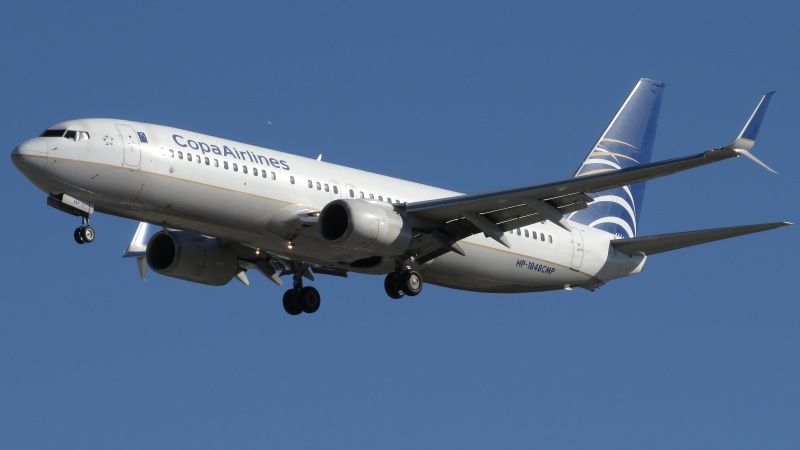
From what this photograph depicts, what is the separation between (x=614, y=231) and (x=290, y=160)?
47.3 ft

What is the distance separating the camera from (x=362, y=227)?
42.0 metres

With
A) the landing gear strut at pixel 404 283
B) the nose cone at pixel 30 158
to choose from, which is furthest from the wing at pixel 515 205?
the nose cone at pixel 30 158

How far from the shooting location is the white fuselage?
132 feet

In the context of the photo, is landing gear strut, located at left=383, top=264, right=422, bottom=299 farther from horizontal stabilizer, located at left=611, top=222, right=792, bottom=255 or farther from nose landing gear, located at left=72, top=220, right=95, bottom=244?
nose landing gear, located at left=72, top=220, right=95, bottom=244

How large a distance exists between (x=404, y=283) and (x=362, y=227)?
11.1 feet

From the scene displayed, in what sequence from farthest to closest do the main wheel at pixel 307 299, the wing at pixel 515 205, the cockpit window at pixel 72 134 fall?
the main wheel at pixel 307 299 → the cockpit window at pixel 72 134 → the wing at pixel 515 205

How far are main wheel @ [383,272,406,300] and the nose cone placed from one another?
1102 cm

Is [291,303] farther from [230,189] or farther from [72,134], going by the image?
[72,134]

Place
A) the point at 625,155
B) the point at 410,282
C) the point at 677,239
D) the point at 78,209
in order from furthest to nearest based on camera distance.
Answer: the point at 625,155 → the point at 677,239 → the point at 410,282 → the point at 78,209

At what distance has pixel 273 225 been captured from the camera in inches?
1676

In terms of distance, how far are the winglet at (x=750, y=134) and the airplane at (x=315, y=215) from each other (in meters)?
0.04

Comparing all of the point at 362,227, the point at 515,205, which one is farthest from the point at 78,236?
the point at 515,205

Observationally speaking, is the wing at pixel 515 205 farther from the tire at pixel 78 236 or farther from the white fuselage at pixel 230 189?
the tire at pixel 78 236

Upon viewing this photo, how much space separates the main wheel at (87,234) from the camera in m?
40.7
